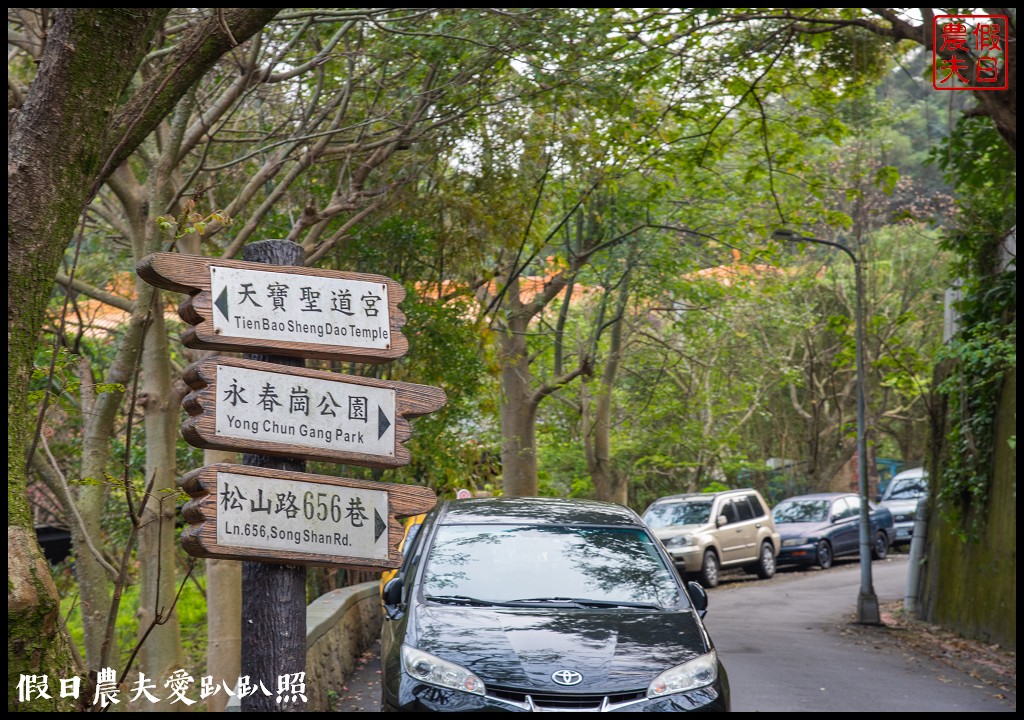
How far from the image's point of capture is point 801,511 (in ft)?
89.7

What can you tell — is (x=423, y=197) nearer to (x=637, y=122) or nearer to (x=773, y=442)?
(x=637, y=122)

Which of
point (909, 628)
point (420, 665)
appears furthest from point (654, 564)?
point (909, 628)

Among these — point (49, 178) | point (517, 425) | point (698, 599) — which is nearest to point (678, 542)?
point (517, 425)

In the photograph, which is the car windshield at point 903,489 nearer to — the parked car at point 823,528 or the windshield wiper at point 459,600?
the parked car at point 823,528

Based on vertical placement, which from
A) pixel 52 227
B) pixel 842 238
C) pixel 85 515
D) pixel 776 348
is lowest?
pixel 85 515

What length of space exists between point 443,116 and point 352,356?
8411 mm

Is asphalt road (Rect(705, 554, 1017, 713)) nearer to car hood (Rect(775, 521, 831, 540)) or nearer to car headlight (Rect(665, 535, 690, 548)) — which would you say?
car headlight (Rect(665, 535, 690, 548))

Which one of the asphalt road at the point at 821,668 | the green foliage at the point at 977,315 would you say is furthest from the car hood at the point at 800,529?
the green foliage at the point at 977,315

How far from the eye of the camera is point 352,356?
13.5 feet

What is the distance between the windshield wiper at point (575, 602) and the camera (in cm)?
655

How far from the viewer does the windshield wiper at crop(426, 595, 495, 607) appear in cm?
652

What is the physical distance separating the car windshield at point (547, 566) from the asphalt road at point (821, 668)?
2.48 m
